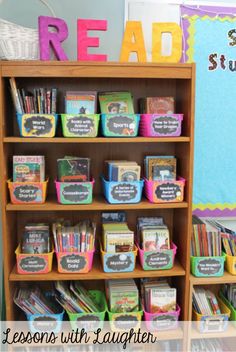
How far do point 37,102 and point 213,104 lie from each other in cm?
94

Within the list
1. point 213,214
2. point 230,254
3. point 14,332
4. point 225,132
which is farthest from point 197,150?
point 14,332

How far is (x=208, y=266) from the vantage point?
1.97m

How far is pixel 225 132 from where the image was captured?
2184 millimetres

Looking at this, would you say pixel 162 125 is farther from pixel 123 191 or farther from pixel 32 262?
pixel 32 262

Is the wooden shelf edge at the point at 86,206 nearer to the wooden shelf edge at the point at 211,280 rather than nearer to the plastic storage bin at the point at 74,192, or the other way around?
the plastic storage bin at the point at 74,192

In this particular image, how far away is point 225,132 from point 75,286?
45.1 inches

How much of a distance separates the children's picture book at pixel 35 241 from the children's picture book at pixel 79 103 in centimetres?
60

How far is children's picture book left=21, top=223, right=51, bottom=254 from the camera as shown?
75.2 inches

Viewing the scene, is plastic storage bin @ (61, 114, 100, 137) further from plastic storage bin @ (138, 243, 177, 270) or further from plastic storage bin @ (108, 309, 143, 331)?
plastic storage bin @ (108, 309, 143, 331)

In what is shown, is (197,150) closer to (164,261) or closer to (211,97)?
(211,97)

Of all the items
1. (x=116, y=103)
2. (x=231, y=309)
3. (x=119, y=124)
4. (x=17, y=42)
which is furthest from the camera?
(x=231, y=309)

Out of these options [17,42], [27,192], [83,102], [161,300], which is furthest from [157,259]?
[17,42]

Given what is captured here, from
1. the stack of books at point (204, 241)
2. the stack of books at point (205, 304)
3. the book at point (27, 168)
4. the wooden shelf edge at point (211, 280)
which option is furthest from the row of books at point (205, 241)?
the book at point (27, 168)

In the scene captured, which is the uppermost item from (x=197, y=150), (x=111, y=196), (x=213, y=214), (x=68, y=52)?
(x=68, y=52)
